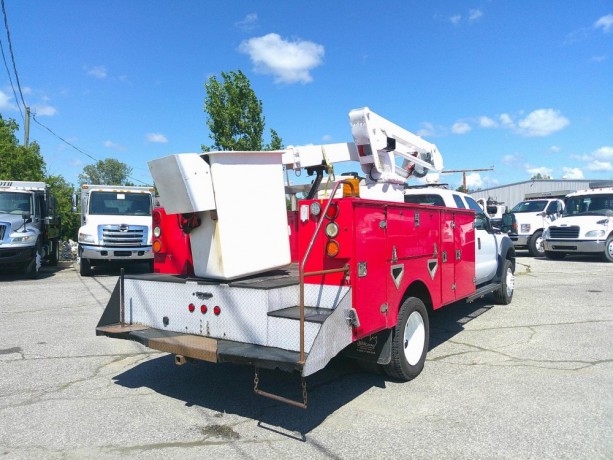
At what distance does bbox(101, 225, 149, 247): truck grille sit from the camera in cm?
1415

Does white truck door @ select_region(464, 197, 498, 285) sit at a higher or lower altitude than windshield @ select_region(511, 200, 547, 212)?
lower

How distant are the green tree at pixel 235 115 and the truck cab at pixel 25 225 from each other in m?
6.87

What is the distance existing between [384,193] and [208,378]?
3122 mm

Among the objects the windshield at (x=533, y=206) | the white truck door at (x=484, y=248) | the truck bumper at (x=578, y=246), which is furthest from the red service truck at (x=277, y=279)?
the windshield at (x=533, y=206)

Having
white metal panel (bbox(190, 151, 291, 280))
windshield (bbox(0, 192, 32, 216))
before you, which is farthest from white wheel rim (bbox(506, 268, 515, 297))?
windshield (bbox(0, 192, 32, 216))

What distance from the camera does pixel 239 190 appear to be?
14.3 ft

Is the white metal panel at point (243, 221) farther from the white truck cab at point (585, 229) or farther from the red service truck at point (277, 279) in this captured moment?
the white truck cab at point (585, 229)

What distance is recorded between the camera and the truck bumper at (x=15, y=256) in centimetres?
1335

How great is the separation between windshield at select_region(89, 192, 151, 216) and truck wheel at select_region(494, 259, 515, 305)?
10873mm

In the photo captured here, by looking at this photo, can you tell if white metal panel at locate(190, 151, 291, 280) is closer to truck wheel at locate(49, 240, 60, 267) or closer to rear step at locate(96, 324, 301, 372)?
rear step at locate(96, 324, 301, 372)

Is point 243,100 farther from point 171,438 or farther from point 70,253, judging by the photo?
point 171,438

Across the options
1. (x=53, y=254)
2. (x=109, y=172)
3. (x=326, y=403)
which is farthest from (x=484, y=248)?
(x=109, y=172)

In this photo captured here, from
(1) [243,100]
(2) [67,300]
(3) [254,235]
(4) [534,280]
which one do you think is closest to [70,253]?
(1) [243,100]

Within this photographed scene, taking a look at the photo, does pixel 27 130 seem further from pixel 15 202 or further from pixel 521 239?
pixel 521 239
